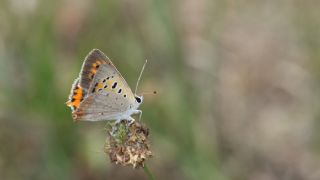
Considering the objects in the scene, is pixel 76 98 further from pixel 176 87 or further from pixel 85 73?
pixel 176 87

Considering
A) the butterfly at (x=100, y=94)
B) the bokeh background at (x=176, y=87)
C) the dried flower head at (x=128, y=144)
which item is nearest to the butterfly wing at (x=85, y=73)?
the butterfly at (x=100, y=94)

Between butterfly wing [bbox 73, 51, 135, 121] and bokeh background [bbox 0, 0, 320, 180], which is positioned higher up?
bokeh background [bbox 0, 0, 320, 180]

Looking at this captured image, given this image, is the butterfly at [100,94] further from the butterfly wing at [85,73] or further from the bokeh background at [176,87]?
the bokeh background at [176,87]

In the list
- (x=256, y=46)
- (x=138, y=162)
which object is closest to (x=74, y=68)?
(x=256, y=46)

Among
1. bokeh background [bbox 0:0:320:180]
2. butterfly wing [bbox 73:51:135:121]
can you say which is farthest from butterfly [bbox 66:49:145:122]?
bokeh background [bbox 0:0:320:180]

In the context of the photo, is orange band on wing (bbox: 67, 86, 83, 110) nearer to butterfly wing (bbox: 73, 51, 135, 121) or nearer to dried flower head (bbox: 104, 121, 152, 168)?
butterfly wing (bbox: 73, 51, 135, 121)

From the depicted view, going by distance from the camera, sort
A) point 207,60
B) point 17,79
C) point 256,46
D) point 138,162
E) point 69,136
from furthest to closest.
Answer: point 256,46, point 207,60, point 17,79, point 69,136, point 138,162

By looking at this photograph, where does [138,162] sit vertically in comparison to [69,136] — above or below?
below

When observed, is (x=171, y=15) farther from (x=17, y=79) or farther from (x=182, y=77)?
(x=17, y=79)
